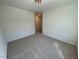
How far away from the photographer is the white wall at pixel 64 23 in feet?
12.9

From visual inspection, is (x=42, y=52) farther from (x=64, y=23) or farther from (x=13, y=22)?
(x=13, y=22)

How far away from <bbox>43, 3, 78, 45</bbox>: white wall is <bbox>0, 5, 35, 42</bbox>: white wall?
220 centimetres

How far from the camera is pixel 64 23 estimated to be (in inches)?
180

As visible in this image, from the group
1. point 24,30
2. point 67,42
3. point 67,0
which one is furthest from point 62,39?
point 24,30

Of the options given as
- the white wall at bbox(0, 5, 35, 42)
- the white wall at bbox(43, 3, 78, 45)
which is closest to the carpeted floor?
the white wall at bbox(43, 3, 78, 45)

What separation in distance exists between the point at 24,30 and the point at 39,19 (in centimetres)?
508

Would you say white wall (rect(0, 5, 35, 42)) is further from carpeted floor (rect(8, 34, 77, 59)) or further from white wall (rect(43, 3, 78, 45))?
white wall (rect(43, 3, 78, 45))

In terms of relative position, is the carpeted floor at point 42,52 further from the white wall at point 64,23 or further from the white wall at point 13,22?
the white wall at point 13,22

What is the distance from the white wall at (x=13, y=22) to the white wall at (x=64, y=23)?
220cm

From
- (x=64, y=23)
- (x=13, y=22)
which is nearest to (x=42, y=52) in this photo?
(x=64, y=23)

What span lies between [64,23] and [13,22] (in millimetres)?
3392

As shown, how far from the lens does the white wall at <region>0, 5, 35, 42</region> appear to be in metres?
4.31

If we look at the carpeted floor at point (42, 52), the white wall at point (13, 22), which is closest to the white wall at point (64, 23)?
the carpeted floor at point (42, 52)

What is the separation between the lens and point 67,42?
172 inches
